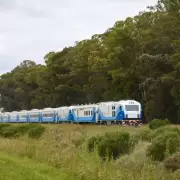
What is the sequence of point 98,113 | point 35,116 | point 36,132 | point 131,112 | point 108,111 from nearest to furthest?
point 36,132 < point 131,112 < point 108,111 < point 98,113 < point 35,116

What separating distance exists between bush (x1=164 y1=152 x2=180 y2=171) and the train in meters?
29.2

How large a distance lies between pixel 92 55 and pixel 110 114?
846 inches

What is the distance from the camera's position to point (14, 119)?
74.7 m

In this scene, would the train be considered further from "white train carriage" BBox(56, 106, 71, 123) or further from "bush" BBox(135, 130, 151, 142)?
"bush" BBox(135, 130, 151, 142)

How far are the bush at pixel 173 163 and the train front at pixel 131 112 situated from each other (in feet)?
96.1

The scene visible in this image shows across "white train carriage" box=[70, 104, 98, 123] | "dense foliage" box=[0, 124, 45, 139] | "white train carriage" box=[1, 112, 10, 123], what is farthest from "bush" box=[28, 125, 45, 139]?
"white train carriage" box=[1, 112, 10, 123]

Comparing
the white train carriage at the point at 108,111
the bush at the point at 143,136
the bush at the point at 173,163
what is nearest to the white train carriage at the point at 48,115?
the white train carriage at the point at 108,111

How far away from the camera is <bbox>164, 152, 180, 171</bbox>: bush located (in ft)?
46.9

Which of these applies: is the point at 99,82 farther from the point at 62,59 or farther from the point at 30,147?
the point at 30,147

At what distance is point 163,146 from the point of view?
17.8m

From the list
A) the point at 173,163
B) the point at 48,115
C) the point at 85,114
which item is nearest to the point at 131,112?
the point at 85,114

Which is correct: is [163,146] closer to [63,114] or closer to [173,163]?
[173,163]

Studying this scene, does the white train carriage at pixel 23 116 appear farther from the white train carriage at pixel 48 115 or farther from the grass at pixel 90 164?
the grass at pixel 90 164

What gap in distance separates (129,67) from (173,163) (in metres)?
44.5
